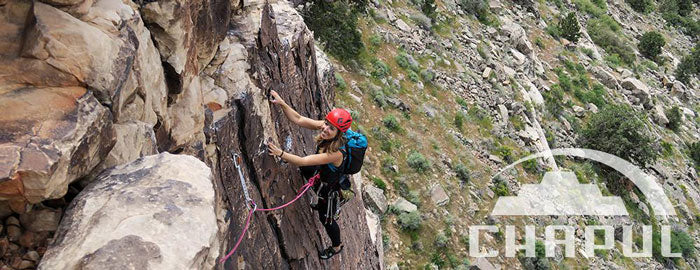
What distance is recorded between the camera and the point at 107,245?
3.02 metres

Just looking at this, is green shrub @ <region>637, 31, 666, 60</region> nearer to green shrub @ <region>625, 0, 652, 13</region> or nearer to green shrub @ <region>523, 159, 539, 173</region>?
green shrub @ <region>625, 0, 652, 13</region>

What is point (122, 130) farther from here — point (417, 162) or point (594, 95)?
point (594, 95)

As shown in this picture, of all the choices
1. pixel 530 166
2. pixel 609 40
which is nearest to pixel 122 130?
pixel 530 166

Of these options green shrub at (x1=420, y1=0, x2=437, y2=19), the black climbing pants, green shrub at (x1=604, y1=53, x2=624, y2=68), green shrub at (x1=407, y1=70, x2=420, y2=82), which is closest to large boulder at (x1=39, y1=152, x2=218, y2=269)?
the black climbing pants

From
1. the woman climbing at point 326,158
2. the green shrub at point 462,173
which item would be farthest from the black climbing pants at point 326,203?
the green shrub at point 462,173

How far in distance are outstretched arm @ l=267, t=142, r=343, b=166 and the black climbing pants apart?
0.75 metres

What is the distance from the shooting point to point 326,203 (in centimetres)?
763

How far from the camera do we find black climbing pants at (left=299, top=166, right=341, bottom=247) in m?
7.42

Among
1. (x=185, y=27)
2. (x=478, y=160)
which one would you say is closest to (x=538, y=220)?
(x=478, y=160)

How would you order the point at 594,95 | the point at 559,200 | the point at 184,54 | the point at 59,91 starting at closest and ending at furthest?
the point at 59,91, the point at 184,54, the point at 559,200, the point at 594,95

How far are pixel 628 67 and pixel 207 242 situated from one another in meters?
46.3

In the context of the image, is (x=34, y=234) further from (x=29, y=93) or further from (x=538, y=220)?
(x=538, y=220)

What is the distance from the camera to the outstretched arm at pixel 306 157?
6410mm

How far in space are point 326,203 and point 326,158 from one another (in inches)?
47.9
